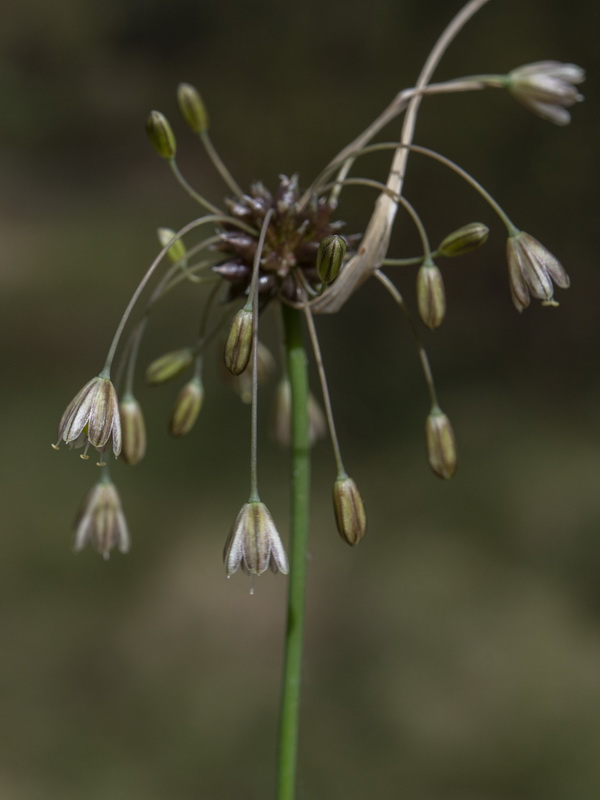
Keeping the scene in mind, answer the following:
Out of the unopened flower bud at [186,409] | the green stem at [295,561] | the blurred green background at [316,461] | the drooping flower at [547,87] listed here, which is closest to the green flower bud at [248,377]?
the unopened flower bud at [186,409]

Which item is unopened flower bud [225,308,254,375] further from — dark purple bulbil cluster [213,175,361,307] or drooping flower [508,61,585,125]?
drooping flower [508,61,585,125]

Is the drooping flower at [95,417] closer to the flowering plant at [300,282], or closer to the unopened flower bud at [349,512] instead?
the flowering plant at [300,282]

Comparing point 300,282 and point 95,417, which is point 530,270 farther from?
point 95,417

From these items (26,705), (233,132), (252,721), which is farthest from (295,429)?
(233,132)

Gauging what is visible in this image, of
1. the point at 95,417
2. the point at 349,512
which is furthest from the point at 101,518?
the point at 349,512

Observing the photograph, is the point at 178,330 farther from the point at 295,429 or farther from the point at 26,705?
the point at 295,429

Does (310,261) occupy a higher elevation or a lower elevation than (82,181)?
lower
